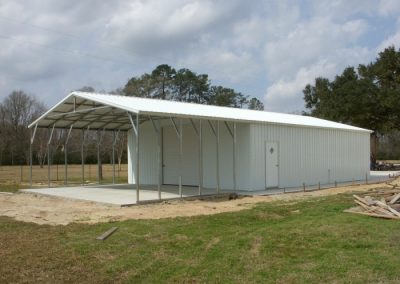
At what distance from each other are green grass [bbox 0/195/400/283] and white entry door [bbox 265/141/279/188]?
845 cm

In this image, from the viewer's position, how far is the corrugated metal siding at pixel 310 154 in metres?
19.3

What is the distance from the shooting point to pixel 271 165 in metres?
19.9

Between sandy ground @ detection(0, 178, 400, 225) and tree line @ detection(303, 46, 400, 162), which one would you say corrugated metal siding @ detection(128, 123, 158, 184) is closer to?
sandy ground @ detection(0, 178, 400, 225)

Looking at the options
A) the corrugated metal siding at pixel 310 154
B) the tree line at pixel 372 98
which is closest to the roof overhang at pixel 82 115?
the corrugated metal siding at pixel 310 154

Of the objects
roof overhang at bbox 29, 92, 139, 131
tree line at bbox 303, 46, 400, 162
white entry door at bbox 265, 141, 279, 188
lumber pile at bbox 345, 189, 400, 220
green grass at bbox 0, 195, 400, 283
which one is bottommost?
green grass at bbox 0, 195, 400, 283

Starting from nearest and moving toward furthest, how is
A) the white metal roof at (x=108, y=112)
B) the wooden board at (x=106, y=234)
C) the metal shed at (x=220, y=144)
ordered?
1. the wooden board at (x=106, y=234)
2. the white metal roof at (x=108, y=112)
3. the metal shed at (x=220, y=144)

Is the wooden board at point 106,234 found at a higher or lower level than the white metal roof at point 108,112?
lower

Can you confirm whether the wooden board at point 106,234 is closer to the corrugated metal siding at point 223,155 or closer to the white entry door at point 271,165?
the corrugated metal siding at point 223,155

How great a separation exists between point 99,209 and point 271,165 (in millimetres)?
8230

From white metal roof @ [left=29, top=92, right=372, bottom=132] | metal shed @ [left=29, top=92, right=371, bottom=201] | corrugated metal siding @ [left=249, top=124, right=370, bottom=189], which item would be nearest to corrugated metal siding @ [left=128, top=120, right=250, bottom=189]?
metal shed @ [left=29, top=92, right=371, bottom=201]

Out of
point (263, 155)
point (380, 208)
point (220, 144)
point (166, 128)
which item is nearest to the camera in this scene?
point (380, 208)

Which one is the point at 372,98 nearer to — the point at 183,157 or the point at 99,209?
the point at 183,157

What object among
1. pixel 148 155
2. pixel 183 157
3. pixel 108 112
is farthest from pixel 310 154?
pixel 108 112

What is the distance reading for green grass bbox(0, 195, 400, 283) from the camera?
6656 millimetres
